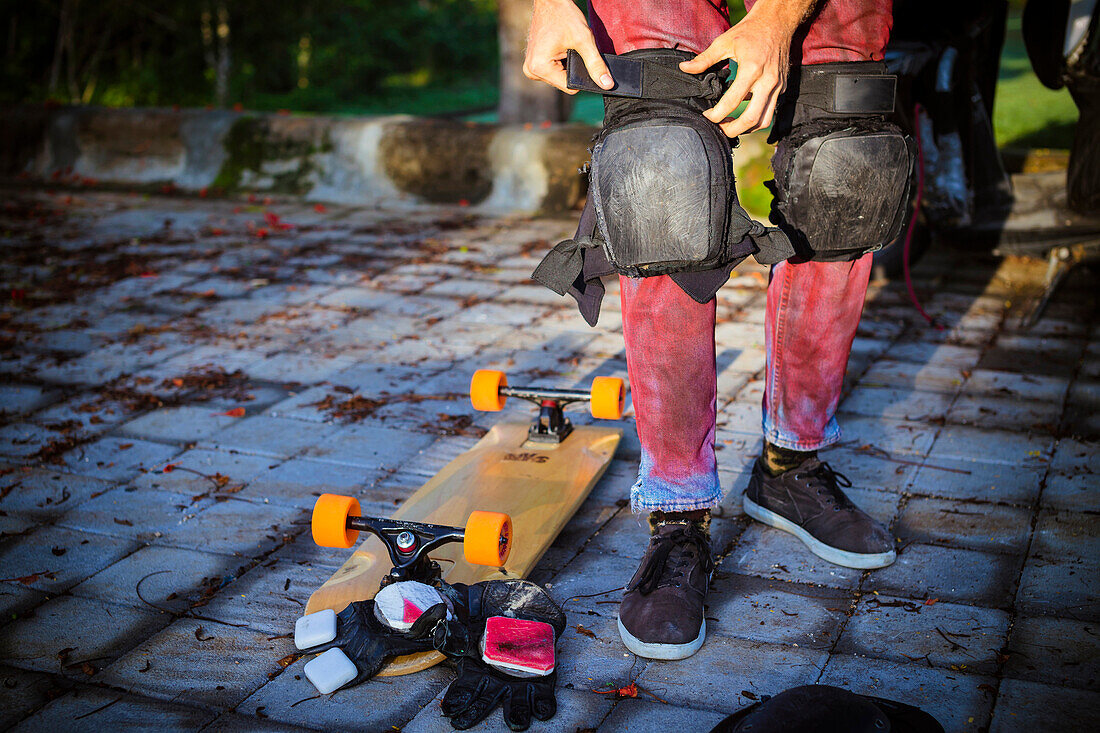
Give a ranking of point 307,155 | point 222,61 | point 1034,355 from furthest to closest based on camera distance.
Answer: point 222,61
point 307,155
point 1034,355

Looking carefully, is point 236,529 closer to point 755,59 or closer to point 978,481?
point 755,59

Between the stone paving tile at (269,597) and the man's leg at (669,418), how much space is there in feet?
2.24

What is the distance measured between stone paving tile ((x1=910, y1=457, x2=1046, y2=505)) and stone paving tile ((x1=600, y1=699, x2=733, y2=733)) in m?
1.08

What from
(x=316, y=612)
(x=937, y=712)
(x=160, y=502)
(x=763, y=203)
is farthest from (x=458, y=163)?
(x=937, y=712)

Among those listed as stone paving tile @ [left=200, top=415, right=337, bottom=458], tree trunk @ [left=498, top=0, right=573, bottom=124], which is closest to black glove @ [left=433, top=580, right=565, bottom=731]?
stone paving tile @ [left=200, top=415, right=337, bottom=458]

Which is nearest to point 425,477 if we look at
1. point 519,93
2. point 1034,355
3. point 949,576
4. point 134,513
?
point 134,513

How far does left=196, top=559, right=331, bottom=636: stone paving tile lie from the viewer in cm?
189

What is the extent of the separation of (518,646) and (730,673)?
0.38 m

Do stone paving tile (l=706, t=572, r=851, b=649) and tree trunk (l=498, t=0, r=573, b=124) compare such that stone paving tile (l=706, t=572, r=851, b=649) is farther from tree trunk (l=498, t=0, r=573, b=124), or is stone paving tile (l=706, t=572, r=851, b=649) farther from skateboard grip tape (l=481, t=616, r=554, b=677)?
tree trunk (l=498, t=0, r=573, b=124)

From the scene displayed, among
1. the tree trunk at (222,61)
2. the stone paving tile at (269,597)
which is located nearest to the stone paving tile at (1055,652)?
the stone paving tile at (269,597)

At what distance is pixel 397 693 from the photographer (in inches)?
65.6

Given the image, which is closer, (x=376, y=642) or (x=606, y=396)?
(x=376, y=642)

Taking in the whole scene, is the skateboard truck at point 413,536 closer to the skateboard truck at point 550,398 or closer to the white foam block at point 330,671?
the white foam block at point 330,671

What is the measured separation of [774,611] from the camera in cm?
188
